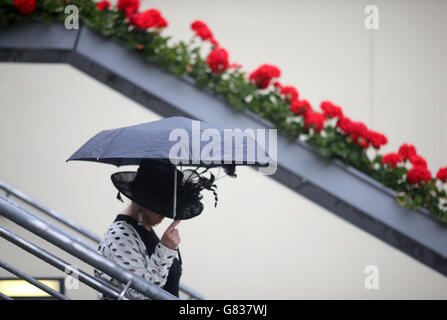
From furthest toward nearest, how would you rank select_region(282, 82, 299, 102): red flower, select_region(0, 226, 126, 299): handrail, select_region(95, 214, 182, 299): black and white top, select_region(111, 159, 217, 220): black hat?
select_region(282, 82, 299, 102): red flower, select_region(111, 159, 217, 220): black hat, select_region(95, 214, 182, 299): black and white top, select_region(0, 226, 126, 299): handrail

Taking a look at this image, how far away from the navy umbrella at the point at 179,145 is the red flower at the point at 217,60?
1.90 m

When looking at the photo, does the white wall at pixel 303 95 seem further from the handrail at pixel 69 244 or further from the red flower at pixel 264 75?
the handrail at pixel 69 244

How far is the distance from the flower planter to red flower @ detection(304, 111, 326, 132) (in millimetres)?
185

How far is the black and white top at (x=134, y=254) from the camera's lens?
225cm

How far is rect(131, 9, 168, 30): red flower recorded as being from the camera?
4.33m

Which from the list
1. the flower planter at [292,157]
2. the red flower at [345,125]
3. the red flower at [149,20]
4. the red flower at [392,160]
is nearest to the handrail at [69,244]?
the flower planter at [292,157]

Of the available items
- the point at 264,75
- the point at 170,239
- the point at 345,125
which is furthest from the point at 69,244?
the point at 345,125

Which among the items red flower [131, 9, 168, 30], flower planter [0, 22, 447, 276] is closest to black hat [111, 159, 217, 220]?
flower planter [0, 22, 447, 276]

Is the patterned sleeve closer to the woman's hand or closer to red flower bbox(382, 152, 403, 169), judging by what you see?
the woman's hand

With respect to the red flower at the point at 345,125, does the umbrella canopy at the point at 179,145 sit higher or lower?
lower

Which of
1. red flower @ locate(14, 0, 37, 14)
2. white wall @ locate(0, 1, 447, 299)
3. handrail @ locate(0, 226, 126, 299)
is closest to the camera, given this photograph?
handrail @ locate(0, 226, 126, 299)

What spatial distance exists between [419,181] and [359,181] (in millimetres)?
536

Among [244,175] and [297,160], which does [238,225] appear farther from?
[297,160]

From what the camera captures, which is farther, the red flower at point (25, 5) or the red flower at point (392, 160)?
the red flower at point (392, 160)
